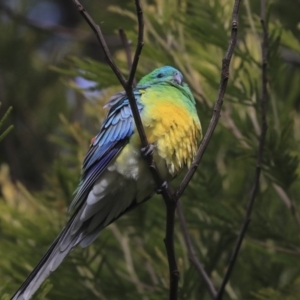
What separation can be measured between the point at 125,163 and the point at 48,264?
418 millimetres

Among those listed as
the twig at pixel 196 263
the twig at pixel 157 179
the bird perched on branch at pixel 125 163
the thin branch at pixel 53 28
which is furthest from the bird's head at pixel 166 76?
the thin branch at pixel 53 28

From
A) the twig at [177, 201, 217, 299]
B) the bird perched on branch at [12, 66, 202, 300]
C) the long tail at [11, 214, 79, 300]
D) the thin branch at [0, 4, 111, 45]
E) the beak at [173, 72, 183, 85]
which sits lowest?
the twig at [177, 201, 217, 299]

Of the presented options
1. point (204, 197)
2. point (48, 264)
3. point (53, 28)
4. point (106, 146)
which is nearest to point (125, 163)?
point (106, 146)

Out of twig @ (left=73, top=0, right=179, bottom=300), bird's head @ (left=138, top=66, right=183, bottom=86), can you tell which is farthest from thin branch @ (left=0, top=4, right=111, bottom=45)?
twig @ (left=73, top=0, right=179, bottom=300)

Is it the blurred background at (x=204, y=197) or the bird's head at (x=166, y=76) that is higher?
the bird's head at (x=166, y=76)

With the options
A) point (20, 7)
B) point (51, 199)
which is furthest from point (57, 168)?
point (20, 7)

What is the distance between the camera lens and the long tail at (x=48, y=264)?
2.20 m

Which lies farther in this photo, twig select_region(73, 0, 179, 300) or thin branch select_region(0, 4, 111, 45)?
thin branch select_region(0, 4, 111, 45)

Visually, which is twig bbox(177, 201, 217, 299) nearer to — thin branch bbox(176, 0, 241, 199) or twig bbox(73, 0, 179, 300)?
twig bbox(73, 0, 179, 300)

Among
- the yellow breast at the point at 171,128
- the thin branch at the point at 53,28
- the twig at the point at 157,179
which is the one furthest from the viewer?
the thin branch at the point at 53,28

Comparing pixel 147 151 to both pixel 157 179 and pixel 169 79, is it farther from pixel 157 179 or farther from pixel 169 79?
pixel 169 79

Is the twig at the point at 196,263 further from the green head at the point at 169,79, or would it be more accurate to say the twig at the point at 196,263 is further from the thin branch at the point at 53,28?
the thin branch at the point at 53,28

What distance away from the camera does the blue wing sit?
2434 mm

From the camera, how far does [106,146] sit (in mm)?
2480
